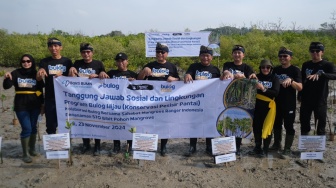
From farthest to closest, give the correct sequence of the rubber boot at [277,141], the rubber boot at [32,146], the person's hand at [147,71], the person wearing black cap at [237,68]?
1. the rubber boot at [277,141]
2. the rubber boot at [32,146]
3. the person's hand at [147,71]
4. the person wearing black cap at [237,68]

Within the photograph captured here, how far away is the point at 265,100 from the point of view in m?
5.23

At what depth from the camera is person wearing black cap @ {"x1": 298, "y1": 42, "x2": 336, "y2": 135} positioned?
5.19 metres

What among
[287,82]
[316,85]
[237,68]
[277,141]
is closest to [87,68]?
[237,68]

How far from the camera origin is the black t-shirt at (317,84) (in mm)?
5219

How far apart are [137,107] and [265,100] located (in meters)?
2.24

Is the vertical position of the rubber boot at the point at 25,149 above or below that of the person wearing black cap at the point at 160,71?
below

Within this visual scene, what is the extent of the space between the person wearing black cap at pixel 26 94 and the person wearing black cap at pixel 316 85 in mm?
4721

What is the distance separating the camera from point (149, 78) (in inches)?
212

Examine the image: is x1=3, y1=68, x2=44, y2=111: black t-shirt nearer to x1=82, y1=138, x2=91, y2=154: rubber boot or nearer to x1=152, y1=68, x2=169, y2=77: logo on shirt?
x1=82, y1=138, x2=91, y2=154: rubber boot

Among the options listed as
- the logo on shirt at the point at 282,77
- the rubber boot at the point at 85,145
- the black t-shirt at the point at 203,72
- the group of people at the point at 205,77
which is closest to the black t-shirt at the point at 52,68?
the group of people at the point at 205,77

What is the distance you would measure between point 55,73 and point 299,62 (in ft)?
42.7

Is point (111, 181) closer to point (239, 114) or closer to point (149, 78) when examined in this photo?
point (149, 78)

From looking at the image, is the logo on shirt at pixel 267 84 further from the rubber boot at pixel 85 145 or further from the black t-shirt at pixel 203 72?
the rubber boot at pixel 85 145

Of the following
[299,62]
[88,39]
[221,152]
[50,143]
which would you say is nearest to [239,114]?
[221,152]
